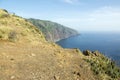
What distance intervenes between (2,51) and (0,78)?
18.1 ft

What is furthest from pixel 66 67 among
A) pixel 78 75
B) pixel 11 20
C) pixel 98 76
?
pixel 11 20

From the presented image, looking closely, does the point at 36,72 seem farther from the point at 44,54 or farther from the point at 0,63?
the point at 44,54

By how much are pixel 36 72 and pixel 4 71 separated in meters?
2.41

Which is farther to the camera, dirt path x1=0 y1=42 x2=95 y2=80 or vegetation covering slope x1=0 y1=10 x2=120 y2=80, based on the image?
vegetation covering slope x1=0 y1=10 x2=120 y2=80

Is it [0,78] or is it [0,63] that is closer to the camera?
[0,78]

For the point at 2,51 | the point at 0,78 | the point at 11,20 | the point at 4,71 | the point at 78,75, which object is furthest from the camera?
the point at 11,20

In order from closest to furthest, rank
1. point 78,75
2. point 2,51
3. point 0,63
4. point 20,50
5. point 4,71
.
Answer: point 4,71 → point 0,63 → point 78,75 → point 2,51 → point 20,50

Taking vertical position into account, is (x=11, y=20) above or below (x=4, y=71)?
above

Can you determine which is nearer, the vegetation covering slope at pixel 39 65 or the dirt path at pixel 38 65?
the dirt path at pixel 38 65

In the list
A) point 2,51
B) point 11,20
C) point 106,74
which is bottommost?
point 106,74

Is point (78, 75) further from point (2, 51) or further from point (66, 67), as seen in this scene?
point (2, 51)

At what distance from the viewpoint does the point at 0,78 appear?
14812mm

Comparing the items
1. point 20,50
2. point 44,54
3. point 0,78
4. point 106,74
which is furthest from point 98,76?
point 0,78

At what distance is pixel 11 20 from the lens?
3584cm
